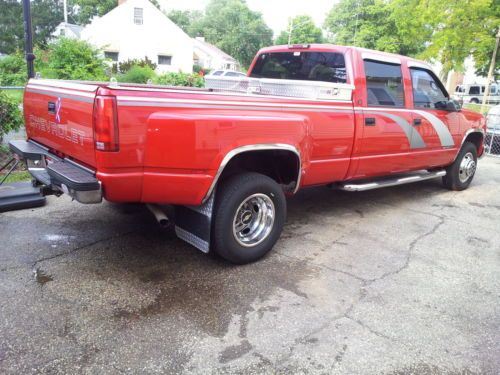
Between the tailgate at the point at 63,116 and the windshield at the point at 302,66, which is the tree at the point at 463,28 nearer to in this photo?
the windshield at the point at 302,66

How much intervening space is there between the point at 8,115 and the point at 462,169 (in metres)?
7.09

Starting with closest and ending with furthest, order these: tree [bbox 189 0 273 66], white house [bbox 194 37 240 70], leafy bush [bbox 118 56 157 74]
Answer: leafy bush [bbox 118 56 157 74] → white house [bbox 194 37 240 70] → tree [bbox 189 0 273 66]

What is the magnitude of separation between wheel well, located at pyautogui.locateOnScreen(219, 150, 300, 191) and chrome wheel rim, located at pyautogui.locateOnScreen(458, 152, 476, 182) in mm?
3990

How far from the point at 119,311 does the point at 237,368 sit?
1011 millimetres

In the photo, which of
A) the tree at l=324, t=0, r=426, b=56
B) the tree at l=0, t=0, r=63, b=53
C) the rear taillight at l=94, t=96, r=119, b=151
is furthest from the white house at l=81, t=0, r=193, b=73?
the rear taillight at l=94, t=96, r=119, b=151

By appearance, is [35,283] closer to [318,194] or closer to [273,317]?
[273,317]

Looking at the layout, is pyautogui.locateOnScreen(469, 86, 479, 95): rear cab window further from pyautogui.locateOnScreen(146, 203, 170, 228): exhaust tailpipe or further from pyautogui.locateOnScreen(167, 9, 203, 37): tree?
pyautogui.locateOnScreen(167, 9, 203, 37): tree

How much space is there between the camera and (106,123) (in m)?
2.86

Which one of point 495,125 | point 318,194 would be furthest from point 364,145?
point 495,125

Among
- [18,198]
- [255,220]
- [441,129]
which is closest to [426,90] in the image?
[441,129]

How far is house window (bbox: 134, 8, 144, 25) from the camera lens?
33.7m

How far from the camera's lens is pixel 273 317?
10.1 ft

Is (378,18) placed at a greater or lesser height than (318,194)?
greater

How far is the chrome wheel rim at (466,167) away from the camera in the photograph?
6.97 metres
